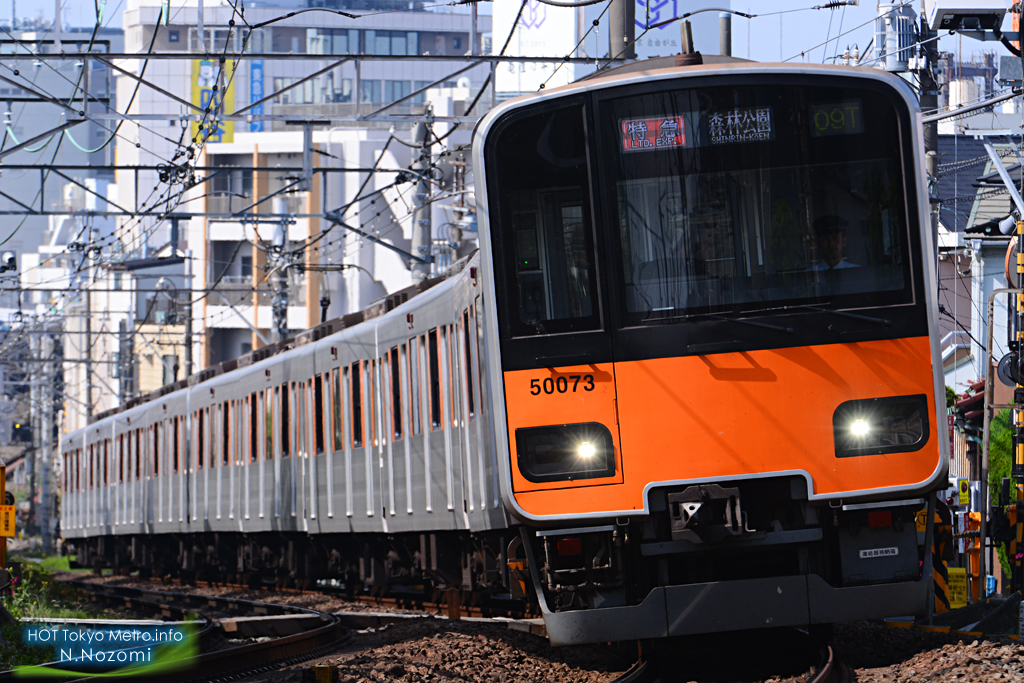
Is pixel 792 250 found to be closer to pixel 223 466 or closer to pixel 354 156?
pixel 223 466

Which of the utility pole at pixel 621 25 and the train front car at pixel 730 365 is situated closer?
the train front car at pixel 730 365

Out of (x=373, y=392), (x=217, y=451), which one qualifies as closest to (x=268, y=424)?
(x=217, y=451)

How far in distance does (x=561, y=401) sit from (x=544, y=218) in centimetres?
95

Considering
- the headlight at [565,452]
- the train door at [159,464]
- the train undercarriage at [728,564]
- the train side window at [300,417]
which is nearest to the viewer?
the train undercarriage at [728,564]

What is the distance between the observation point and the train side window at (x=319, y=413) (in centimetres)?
1519

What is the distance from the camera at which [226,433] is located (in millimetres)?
19203

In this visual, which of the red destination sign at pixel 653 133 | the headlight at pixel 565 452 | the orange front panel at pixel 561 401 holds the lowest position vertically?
the headlight at pixel 565 452

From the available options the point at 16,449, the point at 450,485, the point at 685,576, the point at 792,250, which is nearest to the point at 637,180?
the point at 792,250

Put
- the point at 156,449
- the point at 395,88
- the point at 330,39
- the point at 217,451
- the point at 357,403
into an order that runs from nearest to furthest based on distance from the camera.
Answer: the point at 357,403 < the point at 217,451 < the point at 156,449 < the point at 330,39 < the point at 395,88

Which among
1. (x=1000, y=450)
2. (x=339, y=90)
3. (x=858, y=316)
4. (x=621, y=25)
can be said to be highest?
(x=339, y=90)

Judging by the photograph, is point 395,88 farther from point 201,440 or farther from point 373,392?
point 373,392

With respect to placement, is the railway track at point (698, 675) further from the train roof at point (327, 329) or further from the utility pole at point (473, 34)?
the utility pole at point (473, 34)

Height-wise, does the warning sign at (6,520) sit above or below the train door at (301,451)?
below

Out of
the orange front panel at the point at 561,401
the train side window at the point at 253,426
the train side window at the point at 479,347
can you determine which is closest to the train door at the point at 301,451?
the train side window at the point at 253,426
